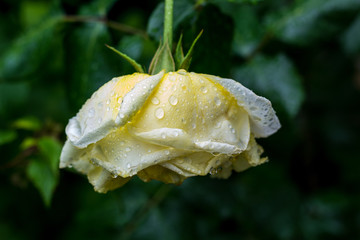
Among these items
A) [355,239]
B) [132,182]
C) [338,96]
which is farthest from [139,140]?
[338,96]

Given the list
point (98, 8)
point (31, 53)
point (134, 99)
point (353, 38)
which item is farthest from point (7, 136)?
point (353, 38)

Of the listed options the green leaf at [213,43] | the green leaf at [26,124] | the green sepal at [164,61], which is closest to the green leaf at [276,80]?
the green leaf at [213,43]

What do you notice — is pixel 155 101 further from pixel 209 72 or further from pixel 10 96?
pixel 10 96

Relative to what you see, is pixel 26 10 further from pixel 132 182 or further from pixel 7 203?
pixel 132 182

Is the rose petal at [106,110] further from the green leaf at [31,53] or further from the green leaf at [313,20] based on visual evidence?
the green leaf at [313,20]

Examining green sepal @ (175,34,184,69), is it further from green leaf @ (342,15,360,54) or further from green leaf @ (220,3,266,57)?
green leaf @ (342,15,360,54)

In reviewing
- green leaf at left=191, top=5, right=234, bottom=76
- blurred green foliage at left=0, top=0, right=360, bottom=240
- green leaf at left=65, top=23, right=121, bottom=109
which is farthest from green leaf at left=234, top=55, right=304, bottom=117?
green leaf at left=65, top=23, right=121, bottom=109
